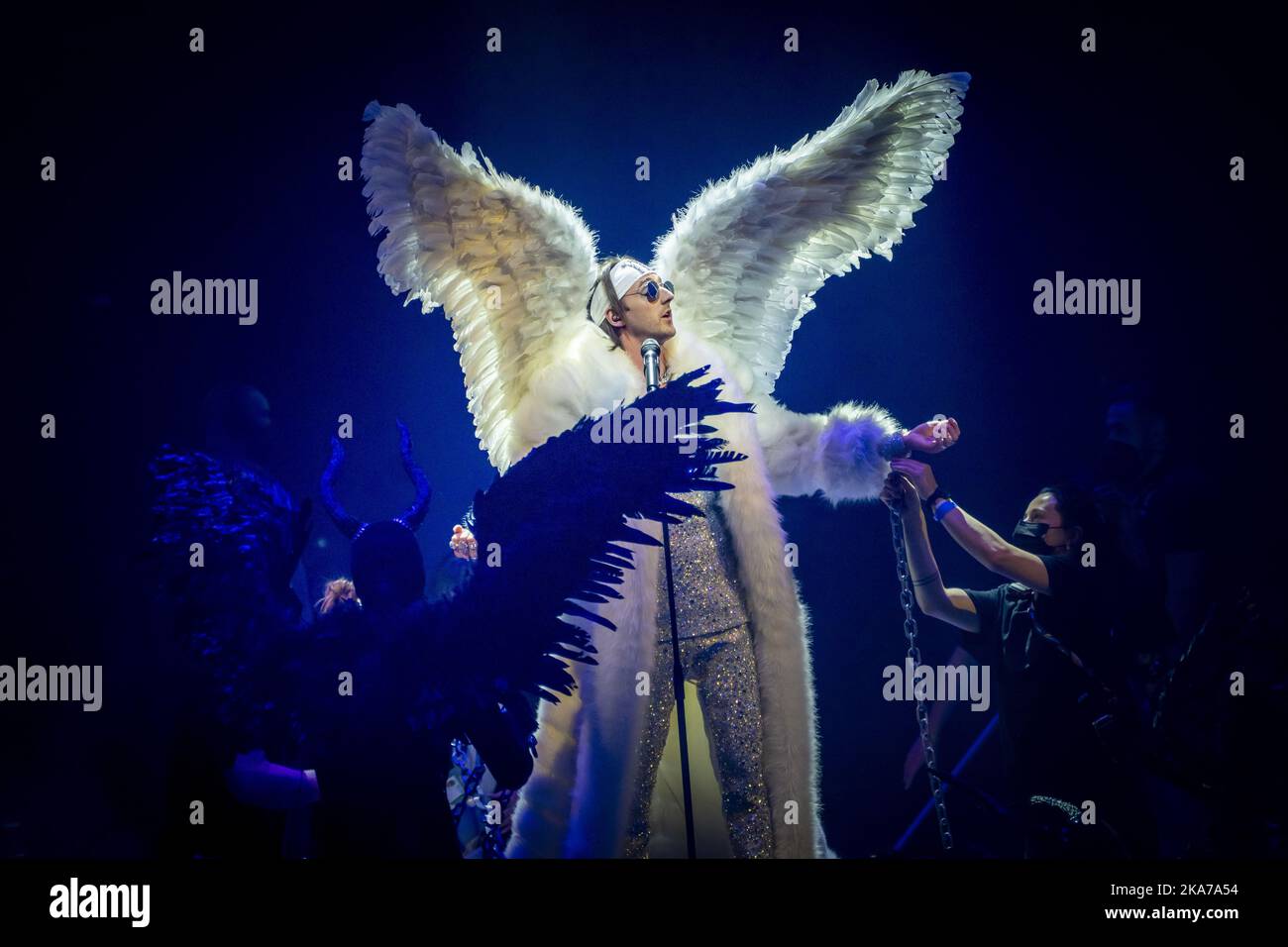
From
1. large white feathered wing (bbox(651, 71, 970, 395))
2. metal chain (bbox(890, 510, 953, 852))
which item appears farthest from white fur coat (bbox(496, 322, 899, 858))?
metal chain (bbox(890, 510, 953, 852))

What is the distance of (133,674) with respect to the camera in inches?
123

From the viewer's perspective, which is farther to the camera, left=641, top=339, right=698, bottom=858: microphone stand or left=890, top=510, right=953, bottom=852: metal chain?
left=890, top=510, right=953, bottom=852: metal chain

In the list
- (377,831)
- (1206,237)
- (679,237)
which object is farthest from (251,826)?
(1206,237)

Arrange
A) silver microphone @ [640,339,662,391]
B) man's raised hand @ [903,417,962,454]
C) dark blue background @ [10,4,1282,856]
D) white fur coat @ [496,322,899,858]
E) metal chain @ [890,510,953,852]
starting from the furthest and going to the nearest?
dark blue background @ [10,4,1282,856] < metal chain @ [890,510,953,852] < man's raised hand @ [903,417,962,454] < silver microphone @ [640,339,662,391] < white fur coat @ [496,322,899,858]

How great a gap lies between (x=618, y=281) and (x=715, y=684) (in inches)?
44.9

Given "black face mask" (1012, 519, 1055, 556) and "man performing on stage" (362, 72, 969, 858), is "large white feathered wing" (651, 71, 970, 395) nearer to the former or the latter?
"man performing on stage" (362, 72, 969, 858)

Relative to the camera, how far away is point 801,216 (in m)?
3.05

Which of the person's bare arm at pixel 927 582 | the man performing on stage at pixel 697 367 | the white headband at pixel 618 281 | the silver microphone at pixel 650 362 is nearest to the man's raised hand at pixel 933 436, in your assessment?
the man performing on stage at pixel 697 367

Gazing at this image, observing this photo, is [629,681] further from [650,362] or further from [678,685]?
[650,362]

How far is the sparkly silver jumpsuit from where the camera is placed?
2.75 metres

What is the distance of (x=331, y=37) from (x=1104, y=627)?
295 cm

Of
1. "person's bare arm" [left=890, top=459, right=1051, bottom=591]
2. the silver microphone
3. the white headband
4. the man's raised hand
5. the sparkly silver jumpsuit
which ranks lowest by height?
the sparkly silver jumpsuit

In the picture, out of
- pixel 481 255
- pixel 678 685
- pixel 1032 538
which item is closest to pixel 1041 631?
pixel 1032 538
